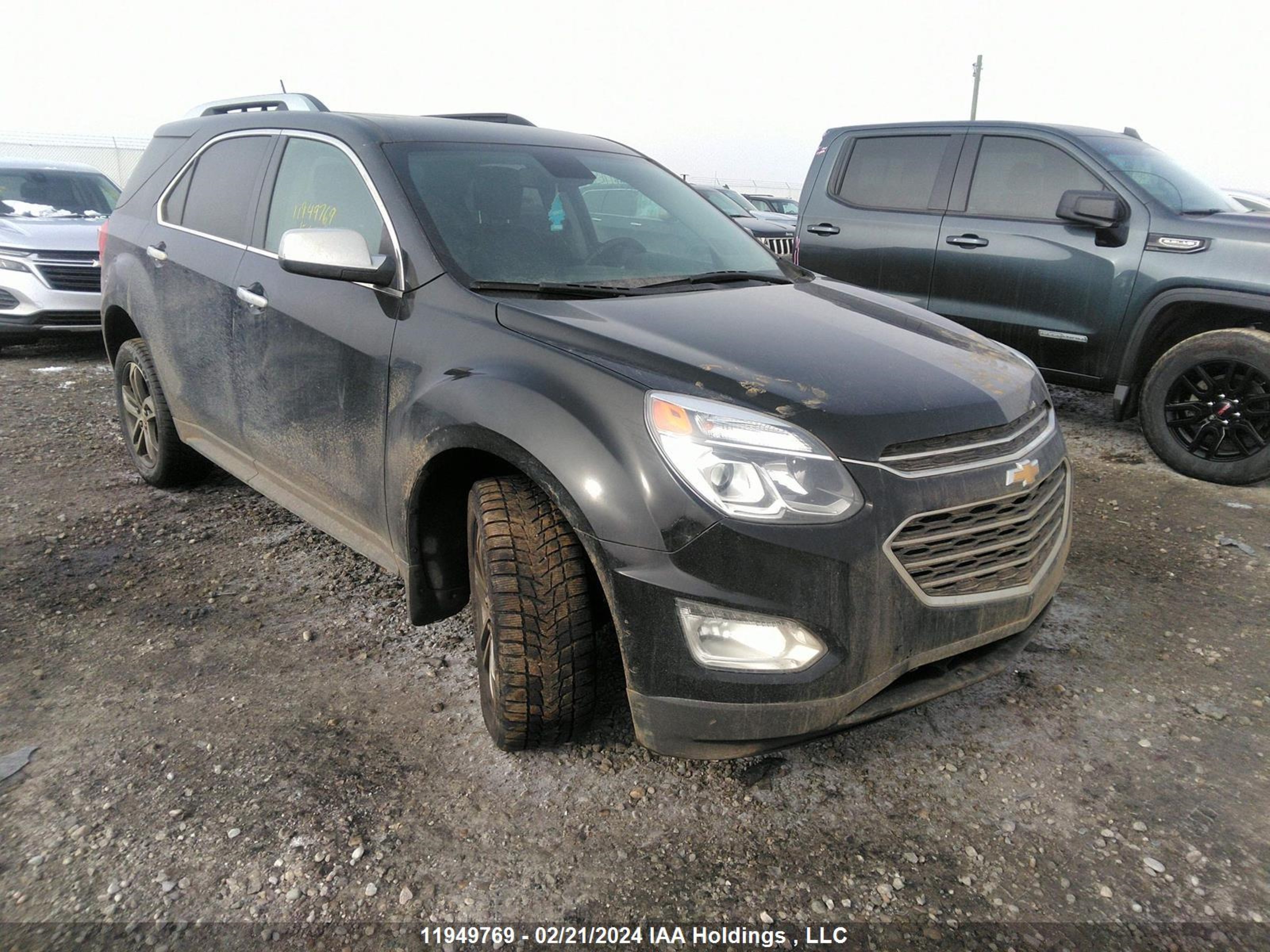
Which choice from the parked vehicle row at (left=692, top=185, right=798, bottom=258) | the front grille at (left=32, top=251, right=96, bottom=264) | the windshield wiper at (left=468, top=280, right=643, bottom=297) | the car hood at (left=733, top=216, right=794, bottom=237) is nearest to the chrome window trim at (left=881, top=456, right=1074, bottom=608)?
the windshield wiper at (left=468, top=280, right=643, bottom=297)

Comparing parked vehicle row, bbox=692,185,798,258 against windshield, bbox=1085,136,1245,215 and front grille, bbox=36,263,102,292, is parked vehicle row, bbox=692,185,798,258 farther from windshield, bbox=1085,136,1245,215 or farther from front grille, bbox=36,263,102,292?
front grille, bbox=36,263,102,292

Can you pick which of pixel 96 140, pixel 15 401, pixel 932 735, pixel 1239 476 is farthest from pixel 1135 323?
pixel 96 140

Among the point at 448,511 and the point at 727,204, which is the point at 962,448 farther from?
the point at 727,204

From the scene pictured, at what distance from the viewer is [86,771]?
2.40 metres

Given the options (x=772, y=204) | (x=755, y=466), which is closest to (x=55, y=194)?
(x=755, y=466)

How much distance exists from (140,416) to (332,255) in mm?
2409

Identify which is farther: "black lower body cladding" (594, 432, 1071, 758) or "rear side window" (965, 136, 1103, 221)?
"rear side window" (965, 136, 1103, 221)

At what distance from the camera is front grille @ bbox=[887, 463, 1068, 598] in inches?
81.4

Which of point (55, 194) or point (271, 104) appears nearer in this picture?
point (271, 104)

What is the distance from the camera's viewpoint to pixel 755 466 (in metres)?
1.99

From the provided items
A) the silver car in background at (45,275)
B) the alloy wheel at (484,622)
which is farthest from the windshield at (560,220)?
the silver car in background at (45,275)

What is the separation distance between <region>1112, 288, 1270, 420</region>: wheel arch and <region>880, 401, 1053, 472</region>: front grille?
10.1 feet

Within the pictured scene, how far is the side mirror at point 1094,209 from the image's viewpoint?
4.89 metres

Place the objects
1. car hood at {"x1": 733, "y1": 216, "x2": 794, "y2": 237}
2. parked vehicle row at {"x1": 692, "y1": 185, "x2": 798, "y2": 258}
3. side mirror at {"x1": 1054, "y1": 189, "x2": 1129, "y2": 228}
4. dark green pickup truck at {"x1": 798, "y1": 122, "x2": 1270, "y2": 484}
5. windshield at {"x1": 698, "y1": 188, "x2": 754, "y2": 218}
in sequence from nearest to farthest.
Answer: dark green pickup truck at {"x1": 798, "y1": 122, "x2": 1270, "y2": 484} → side mirror at {"x1": 1054, "y1": 189, "x2": 1129, "y2": 228} → parked vehicle row at {"x1": 692, "y1": 185, "x2": 798, "y2": 258} → car hood at {"x1": 733, "y1": 216, "x2": 794, "y2": 237} → windshield at {"x1": 698, "y1": 188, "x2": 754, "y2": 218}
